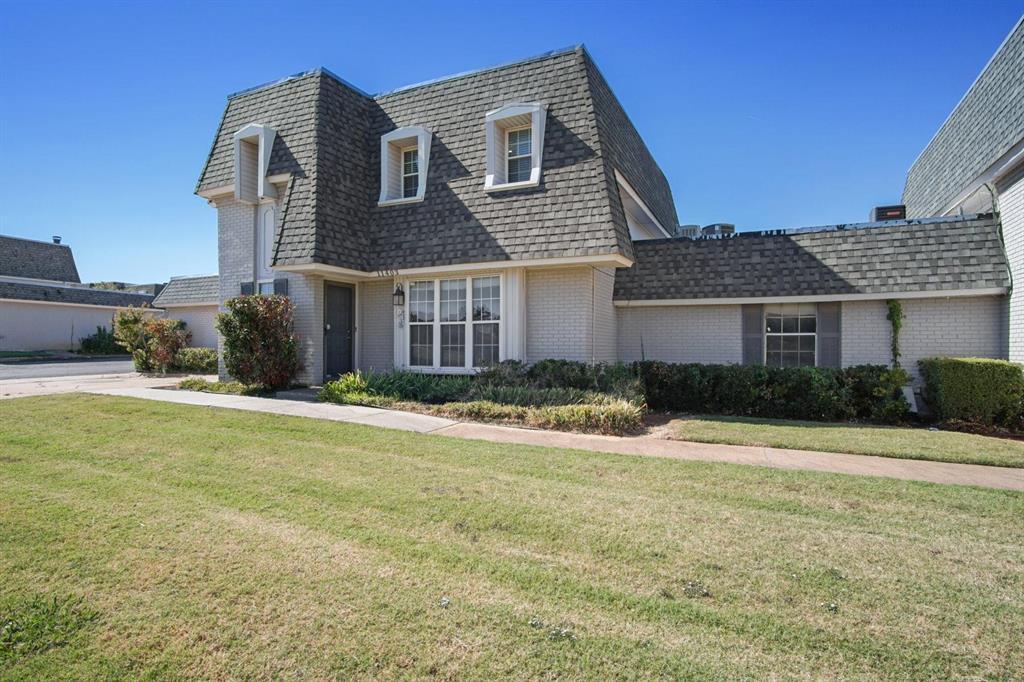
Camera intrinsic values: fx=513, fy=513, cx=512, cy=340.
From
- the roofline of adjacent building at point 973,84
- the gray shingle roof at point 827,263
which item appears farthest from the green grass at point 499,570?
the roofline of adjacent building at point 973,84

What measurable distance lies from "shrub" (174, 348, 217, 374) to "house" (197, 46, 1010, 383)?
208 inches

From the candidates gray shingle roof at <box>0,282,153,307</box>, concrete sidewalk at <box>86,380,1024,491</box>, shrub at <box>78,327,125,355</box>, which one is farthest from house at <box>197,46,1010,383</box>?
gray shingle roof at <box>0,282,153,307</box>

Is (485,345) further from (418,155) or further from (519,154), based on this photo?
(418,155)

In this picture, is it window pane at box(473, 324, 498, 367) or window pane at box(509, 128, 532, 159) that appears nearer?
window pane at box(473, 324, 498, 367)

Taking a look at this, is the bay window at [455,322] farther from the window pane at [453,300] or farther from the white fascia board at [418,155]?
the white fascia board at [418,155]

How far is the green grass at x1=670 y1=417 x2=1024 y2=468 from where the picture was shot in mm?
7125

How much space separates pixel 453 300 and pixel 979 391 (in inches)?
419

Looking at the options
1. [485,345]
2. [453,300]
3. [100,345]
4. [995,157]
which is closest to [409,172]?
[453,300]

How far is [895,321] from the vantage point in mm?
11297

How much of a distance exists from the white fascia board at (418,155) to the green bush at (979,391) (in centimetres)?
1193

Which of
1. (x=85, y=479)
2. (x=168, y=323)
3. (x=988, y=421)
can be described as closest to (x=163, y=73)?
(x=168, y=323)

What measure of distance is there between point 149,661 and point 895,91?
16.8 m

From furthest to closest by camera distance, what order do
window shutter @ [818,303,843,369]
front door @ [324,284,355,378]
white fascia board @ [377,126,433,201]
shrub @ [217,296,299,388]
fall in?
front door @ [324,284,355,378], white fascia board @ [377,126,433,201], shrub @ [217,296,299,388], window shutter @ [818,303,843,369]

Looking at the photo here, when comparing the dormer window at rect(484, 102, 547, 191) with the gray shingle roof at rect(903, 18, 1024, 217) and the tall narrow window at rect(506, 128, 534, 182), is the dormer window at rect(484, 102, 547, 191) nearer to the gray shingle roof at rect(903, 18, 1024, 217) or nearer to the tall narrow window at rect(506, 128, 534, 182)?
the tall narrow window at rect(506, 128, 534, 182)
